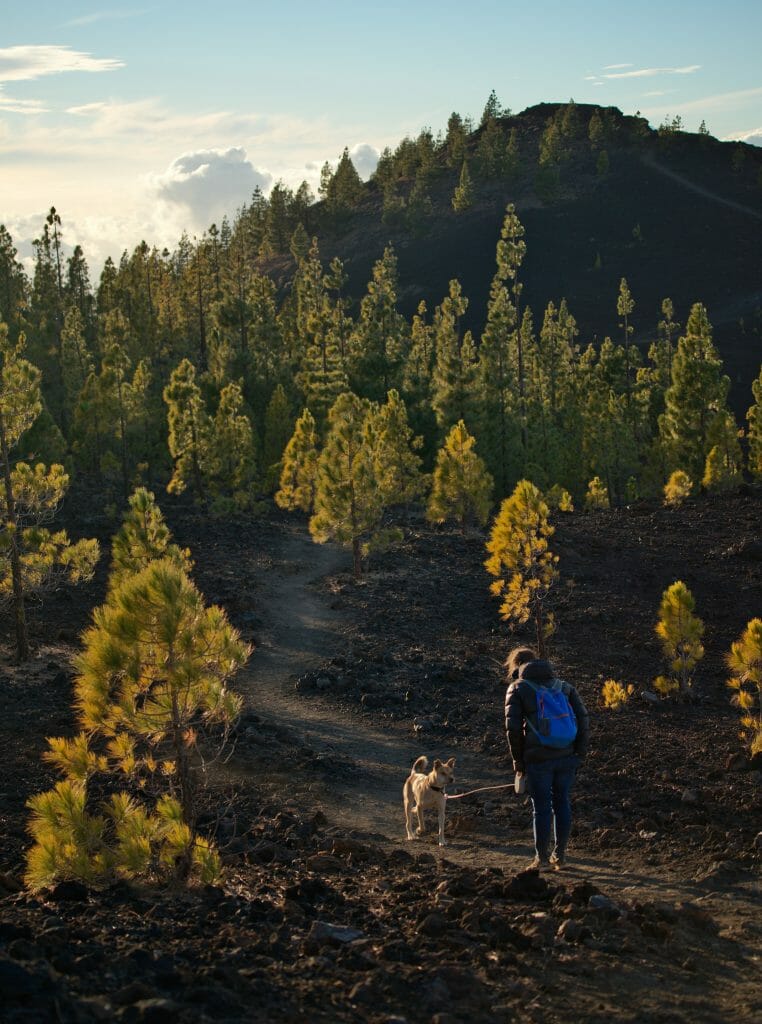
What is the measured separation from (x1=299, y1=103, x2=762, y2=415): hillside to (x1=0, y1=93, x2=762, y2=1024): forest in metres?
45.8

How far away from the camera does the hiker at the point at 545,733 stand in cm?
762

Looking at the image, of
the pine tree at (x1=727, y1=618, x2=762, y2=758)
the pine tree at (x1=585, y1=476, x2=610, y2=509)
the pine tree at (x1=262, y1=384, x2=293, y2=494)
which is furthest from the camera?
the pine tree at (x1=262, y1=384, x2=293, y2=494)

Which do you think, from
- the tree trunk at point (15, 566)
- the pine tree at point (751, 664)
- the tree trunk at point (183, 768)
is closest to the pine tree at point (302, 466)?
the tree trunk at point (15, 566)

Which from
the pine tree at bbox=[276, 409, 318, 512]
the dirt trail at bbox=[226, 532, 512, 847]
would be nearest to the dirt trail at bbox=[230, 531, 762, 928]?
the dirt trail at bbox=[226, 532, 512, 847]

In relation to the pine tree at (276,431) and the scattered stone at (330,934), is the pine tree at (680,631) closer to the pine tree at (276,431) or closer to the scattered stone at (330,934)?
the scattered stone at (330,934)

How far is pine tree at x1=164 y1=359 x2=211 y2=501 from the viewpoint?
3547 centimetres

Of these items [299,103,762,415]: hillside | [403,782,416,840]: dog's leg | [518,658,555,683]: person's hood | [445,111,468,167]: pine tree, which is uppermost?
[445,111,468,167]: pine tree

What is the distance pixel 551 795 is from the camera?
8188mm

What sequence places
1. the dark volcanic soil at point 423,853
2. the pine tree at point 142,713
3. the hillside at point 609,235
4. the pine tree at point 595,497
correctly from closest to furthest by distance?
1. the dark volcanic soil at point 423,853
2. the pine tree at point 142,713
3. the pine tree at point 595,497
4. the hillside at point 609,235

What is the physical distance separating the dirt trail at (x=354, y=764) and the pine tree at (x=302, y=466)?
9.33 m

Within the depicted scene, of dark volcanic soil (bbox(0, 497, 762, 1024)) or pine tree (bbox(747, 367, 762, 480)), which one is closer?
dark volcanic soil (bbox(0, 497, 762, 1024))

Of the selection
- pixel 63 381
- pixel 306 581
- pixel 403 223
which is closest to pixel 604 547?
pixel 306 581

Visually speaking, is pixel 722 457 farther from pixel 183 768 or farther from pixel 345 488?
pixel 183 768

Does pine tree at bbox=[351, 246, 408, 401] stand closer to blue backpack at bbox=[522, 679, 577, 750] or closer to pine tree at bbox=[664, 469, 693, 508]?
pine tree at bbox=[664, 469, 693, 508]
